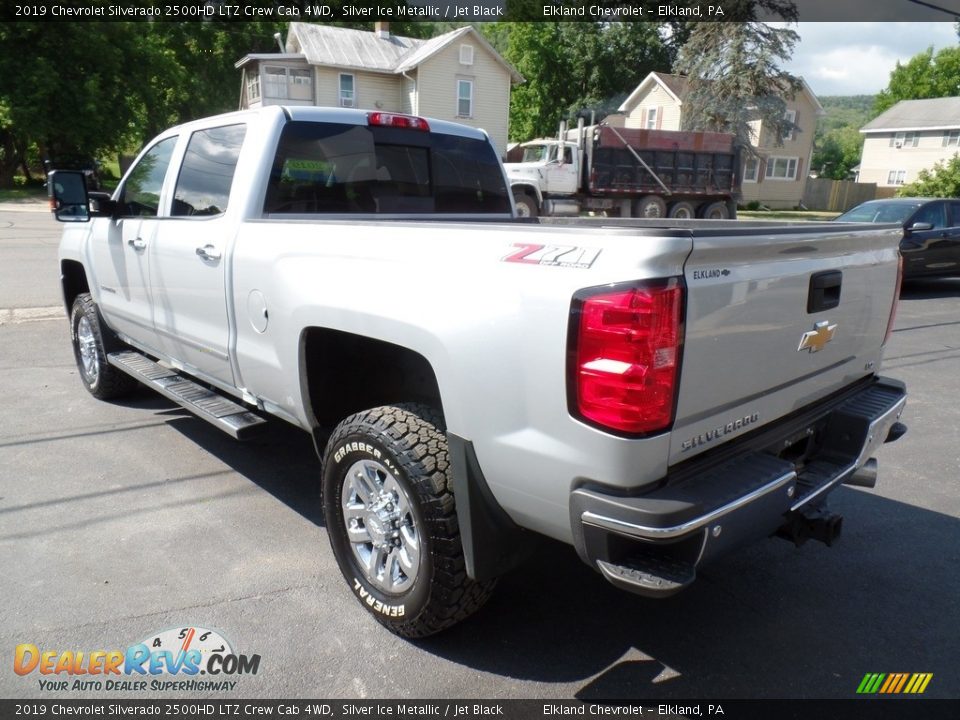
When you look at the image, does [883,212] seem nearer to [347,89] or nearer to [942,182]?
[942,182]

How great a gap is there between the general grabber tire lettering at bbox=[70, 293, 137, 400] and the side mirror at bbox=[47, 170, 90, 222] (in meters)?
0.93

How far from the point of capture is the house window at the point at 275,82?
3844 centimetres

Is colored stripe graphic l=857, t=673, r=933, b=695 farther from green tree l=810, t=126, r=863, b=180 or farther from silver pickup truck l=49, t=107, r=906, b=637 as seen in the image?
green tree l=810, t=126, r=863, b=180

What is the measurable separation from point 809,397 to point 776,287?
0.68 m

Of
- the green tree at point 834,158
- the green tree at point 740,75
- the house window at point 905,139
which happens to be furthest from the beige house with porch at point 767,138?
the green tree at point 834,158

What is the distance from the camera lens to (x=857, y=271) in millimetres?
2982

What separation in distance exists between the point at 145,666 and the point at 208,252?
2002 millimetres

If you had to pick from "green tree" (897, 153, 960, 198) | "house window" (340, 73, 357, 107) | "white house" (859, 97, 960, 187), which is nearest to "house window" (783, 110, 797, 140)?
"white house" (859, 97, 960, 187)

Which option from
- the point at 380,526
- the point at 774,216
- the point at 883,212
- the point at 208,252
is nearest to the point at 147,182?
the point at 208,252

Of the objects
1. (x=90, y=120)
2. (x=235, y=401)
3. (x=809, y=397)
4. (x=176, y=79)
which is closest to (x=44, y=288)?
(x=235, y=401)

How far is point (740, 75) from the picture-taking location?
38219 millimetres

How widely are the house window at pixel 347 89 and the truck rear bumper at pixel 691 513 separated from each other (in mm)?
39169

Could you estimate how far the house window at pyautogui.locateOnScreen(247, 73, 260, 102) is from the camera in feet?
134

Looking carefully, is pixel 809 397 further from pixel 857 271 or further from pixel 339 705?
pixel 339 705
